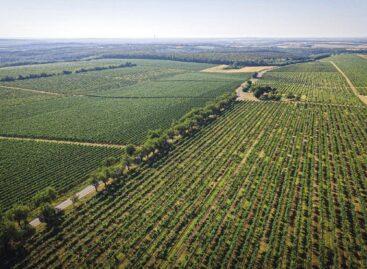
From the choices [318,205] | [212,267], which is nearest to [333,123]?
[318,205]

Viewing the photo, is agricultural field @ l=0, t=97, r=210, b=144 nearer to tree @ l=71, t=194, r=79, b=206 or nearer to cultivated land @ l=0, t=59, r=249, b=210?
cultivated land @ l=0, t=59, r=249, b=210

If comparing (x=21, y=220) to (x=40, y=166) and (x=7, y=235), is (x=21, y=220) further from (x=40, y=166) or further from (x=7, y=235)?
(x=40, y=166)

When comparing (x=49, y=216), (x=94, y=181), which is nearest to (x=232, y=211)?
(x=94, y=181)

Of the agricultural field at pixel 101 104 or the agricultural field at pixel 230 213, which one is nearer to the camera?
the agricultural field at pixel 230 213

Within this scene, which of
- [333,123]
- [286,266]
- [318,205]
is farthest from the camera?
[333,123]

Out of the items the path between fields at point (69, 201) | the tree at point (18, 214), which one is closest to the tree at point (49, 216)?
the path between fields at point (69, 201)

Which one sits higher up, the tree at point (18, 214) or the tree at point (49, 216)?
the tree at point (18, 214)

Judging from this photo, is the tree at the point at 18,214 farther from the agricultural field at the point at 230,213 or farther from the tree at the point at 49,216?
the agricultural field at the point at 230,213

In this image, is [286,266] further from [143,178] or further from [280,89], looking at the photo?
[280,89]

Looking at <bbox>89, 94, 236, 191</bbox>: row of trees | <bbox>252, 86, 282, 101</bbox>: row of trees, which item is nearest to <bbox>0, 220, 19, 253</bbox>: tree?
<bbox>89, 94, 236, 191</bbox>: row of trees
